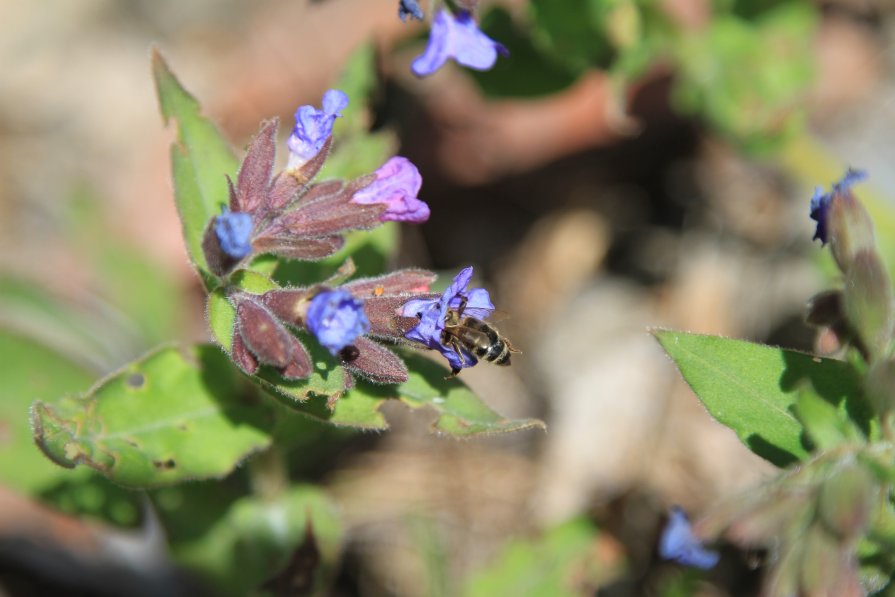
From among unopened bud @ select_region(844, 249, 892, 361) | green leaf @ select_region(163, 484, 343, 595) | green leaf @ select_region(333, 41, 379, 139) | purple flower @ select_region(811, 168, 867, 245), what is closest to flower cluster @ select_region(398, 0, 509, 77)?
green leaf @ select_region(333, 41, 379, 139)

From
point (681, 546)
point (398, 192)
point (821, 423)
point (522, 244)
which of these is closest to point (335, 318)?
point (398, 192)

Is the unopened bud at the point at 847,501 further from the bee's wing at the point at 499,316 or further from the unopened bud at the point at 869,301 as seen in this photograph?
the bee's wing at the point at 499,316

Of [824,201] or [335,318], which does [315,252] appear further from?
[824,201]

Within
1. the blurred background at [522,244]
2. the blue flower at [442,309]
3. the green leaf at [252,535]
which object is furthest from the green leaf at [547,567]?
the blue flower at [442,309]

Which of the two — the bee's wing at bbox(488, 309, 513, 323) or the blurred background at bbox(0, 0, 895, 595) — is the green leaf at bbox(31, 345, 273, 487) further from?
the bee's wing at bbox(488, 309, 513, 323)

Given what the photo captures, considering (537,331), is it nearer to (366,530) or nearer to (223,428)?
(366,530)

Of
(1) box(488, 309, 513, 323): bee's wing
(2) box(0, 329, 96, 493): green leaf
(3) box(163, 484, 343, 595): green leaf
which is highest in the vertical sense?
(1) box(488, 309, 513, 323): bee's wing
